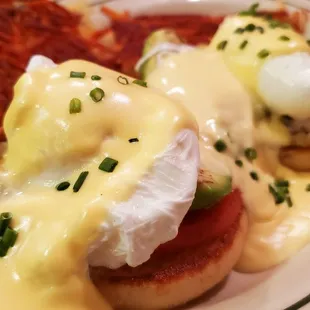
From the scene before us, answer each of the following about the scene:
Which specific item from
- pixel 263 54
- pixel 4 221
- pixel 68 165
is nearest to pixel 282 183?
pixel 263 54

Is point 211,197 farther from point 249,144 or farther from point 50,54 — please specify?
point 50,54

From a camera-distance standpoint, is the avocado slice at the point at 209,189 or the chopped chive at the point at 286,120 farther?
the chopped chive at the point at 286,120

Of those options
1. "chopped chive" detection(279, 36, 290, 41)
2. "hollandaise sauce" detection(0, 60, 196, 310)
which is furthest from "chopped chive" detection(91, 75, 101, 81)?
"chopped chive" detection(279, 36, 290, 41)

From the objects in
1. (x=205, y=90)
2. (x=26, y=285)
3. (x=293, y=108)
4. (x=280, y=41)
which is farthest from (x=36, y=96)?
(x=280, y=41)

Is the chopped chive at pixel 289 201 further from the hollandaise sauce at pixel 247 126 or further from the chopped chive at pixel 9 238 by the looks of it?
the chopped chive at pixel 9 238

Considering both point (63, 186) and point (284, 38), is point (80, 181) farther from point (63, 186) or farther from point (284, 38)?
point (284, 38)

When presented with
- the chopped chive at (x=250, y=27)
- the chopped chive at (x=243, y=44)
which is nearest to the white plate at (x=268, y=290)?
the chopped chive at (x=243, y=44)
